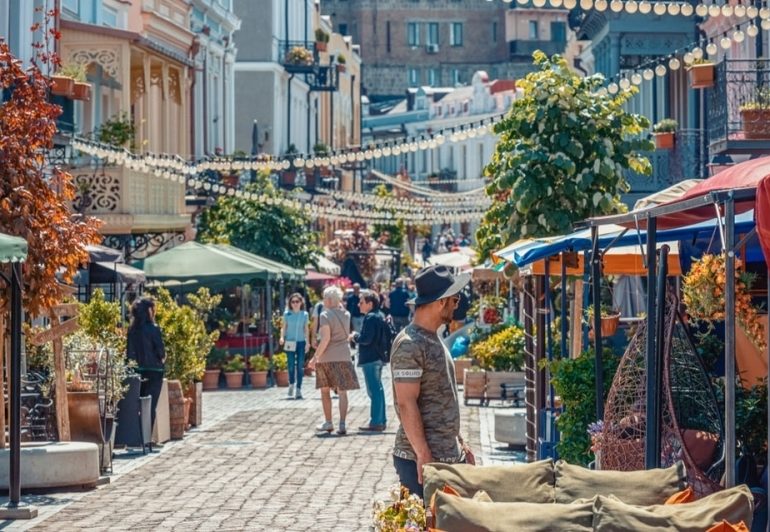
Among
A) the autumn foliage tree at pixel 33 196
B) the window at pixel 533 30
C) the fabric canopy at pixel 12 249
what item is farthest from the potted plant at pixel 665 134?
the window at pixel 533 30

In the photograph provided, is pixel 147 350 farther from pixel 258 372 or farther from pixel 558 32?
pixel 558 32

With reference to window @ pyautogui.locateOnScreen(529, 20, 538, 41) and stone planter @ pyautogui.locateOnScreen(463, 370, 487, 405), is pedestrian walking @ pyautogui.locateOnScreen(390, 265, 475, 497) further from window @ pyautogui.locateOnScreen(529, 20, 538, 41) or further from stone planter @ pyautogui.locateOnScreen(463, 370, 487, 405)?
window @ pyautogui.locateOnScreen(529, 20, 538, 41)

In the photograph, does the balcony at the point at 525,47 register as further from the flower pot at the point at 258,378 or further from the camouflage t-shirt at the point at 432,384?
the camouflage t-shirt at the point at 432,384

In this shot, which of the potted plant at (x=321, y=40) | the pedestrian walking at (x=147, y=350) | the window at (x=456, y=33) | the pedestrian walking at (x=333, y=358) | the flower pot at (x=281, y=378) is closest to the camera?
the pedestrian walking at (x=147, y=350)

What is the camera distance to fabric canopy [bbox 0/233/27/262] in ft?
44.1

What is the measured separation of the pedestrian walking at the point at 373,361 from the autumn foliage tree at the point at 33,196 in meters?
5.84

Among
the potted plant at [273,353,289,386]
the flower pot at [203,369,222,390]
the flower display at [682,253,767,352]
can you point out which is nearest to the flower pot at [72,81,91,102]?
the flower pot at [203,369,222,390]

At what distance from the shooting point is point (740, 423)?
10.9 m

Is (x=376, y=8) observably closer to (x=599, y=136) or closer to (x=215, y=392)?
(x=215, y=392)

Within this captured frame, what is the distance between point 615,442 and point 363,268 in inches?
1893

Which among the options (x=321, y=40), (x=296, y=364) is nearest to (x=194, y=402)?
(x=296, y=364)

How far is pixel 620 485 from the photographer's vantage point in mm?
8867

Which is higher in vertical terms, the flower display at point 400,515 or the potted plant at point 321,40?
the potted plant at point 321,40

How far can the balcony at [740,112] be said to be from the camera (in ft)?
71.4
